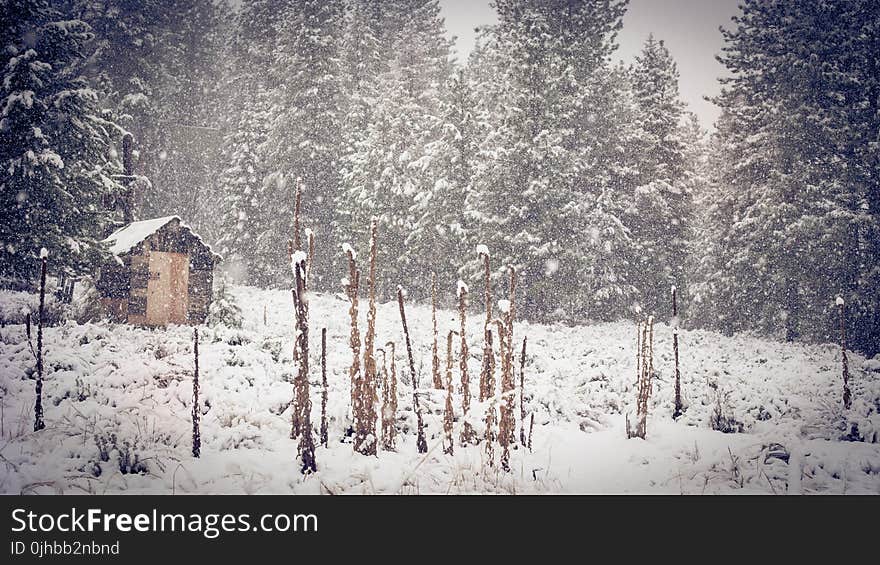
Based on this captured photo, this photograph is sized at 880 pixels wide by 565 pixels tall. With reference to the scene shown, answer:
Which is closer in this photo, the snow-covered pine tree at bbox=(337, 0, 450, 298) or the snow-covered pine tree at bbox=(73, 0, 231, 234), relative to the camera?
the snow-covered pine tree at bbox=(73, 0, 231, 234)

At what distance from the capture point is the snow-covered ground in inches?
146

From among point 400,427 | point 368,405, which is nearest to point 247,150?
point 400,427

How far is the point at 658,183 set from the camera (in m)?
17.5

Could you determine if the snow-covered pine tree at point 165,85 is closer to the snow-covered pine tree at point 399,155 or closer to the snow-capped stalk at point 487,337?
the snow-covered pine tree at point 399,155

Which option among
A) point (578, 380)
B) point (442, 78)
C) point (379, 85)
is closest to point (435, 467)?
point (578, 380)

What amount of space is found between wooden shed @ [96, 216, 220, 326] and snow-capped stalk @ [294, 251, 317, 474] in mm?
10327

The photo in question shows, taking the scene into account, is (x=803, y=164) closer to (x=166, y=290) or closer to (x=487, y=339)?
(x=487, y=339)

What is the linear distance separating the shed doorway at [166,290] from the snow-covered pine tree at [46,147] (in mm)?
2936

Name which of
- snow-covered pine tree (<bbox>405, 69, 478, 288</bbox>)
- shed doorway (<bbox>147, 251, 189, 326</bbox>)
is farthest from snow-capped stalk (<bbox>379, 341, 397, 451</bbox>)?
snow-covered pine tree (<bbox>405, 69, 478, 288</bbox>)

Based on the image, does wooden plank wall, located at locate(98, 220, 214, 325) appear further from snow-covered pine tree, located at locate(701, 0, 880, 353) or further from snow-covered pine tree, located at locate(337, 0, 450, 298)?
snow-covered pine tree, located at locate(701, 0, 880, 353)

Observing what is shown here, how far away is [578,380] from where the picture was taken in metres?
9.23

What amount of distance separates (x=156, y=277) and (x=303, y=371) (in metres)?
11.2
